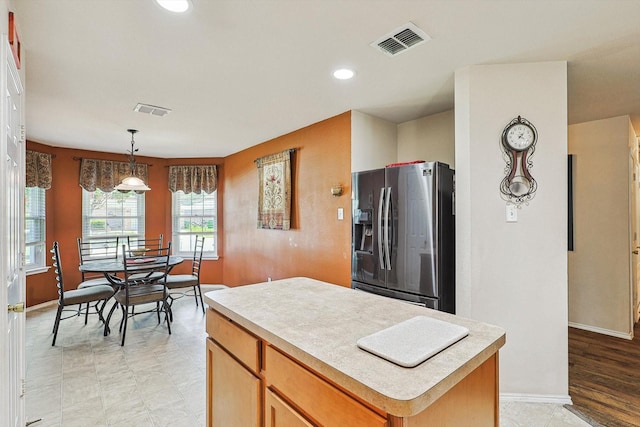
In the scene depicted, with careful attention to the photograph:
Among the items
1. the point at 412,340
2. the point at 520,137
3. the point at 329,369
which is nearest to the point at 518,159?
the point at 520,137

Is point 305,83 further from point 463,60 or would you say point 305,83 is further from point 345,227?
point 345,227

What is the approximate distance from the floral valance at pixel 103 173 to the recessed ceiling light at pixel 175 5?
184 inches

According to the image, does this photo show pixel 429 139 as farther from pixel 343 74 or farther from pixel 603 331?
pixel 603 331

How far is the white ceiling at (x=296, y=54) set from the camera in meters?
1.71

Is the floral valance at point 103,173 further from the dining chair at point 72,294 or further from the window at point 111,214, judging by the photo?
the dining chair at point 72,294

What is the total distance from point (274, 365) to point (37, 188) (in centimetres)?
544

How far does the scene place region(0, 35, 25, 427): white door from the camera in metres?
1.25

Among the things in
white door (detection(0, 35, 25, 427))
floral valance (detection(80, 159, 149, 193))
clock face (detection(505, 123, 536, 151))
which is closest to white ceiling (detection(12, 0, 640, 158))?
clock face (detection(505, 123, 536, 151))

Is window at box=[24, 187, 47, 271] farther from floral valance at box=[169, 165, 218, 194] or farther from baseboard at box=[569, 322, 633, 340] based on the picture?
baseboard at box=[569, 322, 633, 340]

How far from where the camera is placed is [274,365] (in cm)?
119

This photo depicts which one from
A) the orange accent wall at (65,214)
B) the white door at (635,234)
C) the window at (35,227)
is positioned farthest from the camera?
the orange accent wall at (65,214)

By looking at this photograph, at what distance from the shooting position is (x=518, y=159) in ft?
7.64

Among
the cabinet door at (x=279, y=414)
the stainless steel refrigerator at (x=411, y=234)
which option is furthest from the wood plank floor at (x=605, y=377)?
the cabinet door at (x=279, y=414)

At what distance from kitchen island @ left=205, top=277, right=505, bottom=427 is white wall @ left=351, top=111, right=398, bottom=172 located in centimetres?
192
